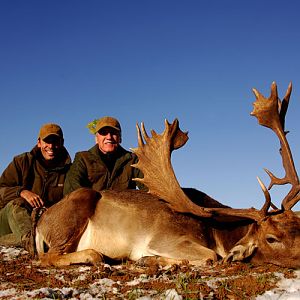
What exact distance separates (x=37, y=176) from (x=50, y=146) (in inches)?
26.9

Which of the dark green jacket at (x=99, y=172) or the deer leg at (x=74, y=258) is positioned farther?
the dark green jacket at (x=99, y=172)

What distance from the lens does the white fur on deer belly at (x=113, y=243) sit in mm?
6559

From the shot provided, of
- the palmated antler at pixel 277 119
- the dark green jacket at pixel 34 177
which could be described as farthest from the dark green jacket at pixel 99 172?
the palmated antler at pixel 277 119

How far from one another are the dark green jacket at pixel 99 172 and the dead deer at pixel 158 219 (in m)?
1.76

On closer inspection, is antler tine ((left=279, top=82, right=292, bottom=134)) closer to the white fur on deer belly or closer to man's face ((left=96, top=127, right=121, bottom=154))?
the white fur on deer belly

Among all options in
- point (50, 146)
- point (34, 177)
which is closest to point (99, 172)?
point (50, 146)

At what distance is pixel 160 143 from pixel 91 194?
129 cm

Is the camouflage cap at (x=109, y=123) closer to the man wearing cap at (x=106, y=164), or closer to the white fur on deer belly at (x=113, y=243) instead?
the man wearing cap at (x=106, y=164)

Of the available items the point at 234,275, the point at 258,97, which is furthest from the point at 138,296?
the point at 258,97

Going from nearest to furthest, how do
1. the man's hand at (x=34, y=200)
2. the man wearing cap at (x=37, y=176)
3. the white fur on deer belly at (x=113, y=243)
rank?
1. the white fur on deer belly at (x=113, y=243)
2. the man's hand at (x=34, y=200)
3. the man wearing cap at (x=37, y=176)

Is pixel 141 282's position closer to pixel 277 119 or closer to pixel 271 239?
pixel 271 239

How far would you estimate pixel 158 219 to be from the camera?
22.0ft

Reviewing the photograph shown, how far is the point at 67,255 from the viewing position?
21.0ft

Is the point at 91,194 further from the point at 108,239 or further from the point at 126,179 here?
the point at 126,179
